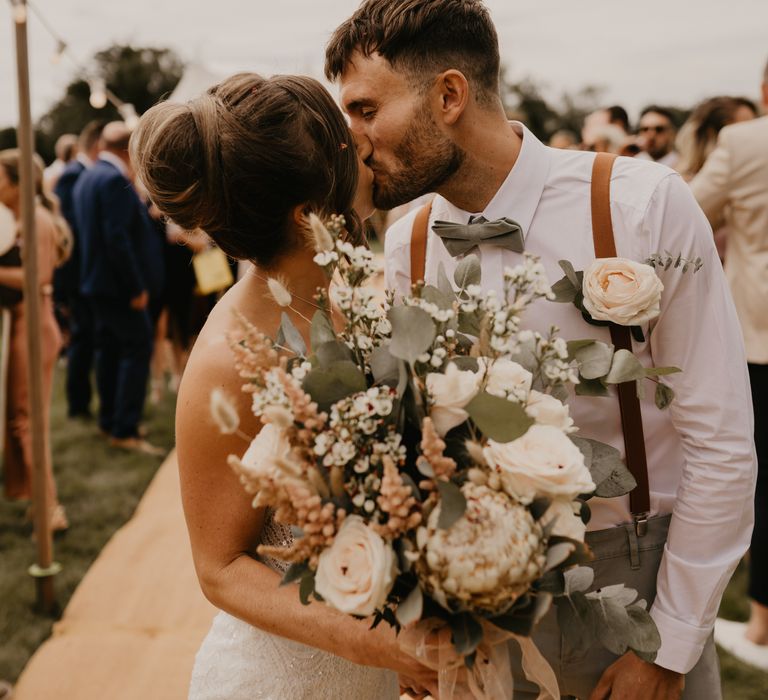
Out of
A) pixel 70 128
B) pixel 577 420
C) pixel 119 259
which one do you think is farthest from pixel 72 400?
pixel 70 128

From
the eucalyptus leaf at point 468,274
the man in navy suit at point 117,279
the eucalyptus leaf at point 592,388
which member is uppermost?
the eucalyptus leaf at point 468,274

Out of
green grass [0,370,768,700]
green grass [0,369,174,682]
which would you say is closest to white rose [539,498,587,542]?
green grass [0,370,768,700]

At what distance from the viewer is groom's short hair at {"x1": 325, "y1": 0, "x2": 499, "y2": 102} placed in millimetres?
1945

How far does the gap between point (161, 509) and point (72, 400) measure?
2.60 m

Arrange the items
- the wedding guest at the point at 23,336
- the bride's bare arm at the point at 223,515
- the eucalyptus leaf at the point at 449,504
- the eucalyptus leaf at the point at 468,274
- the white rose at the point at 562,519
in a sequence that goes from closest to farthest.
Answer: the eucalyptus leaf at the point at 449,504
the white rose at the point at 562,519
the eucalyptus leaf at the point at 468,274
the bride's bare arm at the point at 223,515
the wedding guest at the point at 23,336

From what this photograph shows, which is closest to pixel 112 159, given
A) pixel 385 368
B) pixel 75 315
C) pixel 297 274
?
pixel 75 315

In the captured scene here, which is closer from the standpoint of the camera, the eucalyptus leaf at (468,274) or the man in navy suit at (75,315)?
the eucalyptus leaf at (468,274)

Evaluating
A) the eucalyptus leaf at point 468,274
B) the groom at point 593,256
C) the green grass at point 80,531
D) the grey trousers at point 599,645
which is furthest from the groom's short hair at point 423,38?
the green grass at point 80,531

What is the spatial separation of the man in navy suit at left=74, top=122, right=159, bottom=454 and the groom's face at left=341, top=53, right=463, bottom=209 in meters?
4.15

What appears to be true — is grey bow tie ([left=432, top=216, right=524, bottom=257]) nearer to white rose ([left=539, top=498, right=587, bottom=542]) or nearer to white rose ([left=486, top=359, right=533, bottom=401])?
white rose ([left=486, top=359, right=533, bottom=401])

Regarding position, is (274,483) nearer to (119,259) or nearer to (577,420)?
(577,420)

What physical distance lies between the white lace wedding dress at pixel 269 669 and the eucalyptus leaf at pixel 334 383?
0.69m

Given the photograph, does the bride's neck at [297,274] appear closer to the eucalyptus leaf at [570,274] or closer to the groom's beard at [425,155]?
the groom's beard at [425,155]

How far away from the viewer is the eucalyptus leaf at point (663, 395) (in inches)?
62.1
